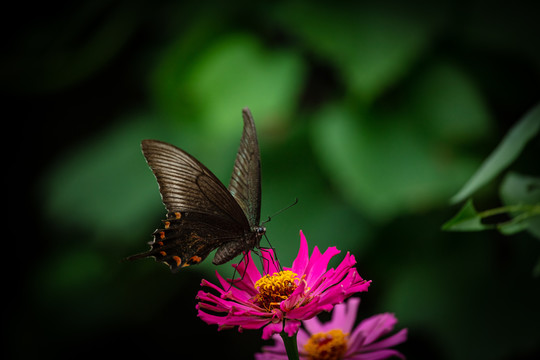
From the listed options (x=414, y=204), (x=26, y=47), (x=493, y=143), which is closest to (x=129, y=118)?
(x=26, y=47)

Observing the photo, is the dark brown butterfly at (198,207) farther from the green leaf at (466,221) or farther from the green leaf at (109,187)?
the green leaf at (109,187)

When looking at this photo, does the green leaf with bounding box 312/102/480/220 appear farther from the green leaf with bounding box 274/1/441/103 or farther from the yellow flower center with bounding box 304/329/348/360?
the yellow flower center with bounding box 304/329/348/360

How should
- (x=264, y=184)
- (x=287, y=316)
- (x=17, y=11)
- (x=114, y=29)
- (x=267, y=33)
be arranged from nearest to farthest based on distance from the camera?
(x=287, y=316)
(x=264, y=184)
(x=267, y=33)
(x=114, y=29)
(x=17, y=11)

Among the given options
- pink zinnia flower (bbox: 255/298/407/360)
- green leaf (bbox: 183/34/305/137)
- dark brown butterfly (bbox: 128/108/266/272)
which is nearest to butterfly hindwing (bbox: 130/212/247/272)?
dark brown butterfly (bbox: 128/108/266/272)

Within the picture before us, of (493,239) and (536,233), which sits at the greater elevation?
(536,233)

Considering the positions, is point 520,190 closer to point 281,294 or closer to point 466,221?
point 466,221

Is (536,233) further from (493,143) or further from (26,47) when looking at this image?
(26,47)

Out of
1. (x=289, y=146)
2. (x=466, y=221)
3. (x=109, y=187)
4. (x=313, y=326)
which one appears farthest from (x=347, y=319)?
(x=109, y=187)
